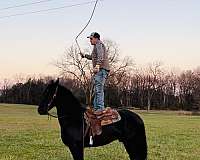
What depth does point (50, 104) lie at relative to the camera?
9.44 metres

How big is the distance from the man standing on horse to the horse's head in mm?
1189

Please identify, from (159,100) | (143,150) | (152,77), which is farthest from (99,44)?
(152,77)

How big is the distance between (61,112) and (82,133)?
2.40 feet

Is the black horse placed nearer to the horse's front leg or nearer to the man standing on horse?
the horse's front leg

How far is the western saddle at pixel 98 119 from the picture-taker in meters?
9.76

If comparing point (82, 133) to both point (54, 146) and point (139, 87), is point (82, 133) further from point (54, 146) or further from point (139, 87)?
point (139, 87)

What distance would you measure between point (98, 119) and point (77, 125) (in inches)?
23.5

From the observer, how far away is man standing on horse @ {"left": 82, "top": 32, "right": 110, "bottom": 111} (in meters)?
10.0

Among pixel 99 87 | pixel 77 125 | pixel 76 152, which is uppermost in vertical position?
pixel 99 87

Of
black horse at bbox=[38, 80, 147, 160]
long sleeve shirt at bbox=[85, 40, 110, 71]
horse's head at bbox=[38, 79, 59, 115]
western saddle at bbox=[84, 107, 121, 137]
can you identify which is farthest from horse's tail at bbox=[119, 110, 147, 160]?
horse's head at bbox=[38, 79, 59, 115]

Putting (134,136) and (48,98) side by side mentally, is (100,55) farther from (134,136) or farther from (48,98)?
(134,136)

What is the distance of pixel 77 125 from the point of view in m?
9.62

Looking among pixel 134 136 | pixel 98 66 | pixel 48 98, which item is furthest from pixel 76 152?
pixel 98 66

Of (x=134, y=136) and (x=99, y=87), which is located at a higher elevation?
(x=99, y=87)
